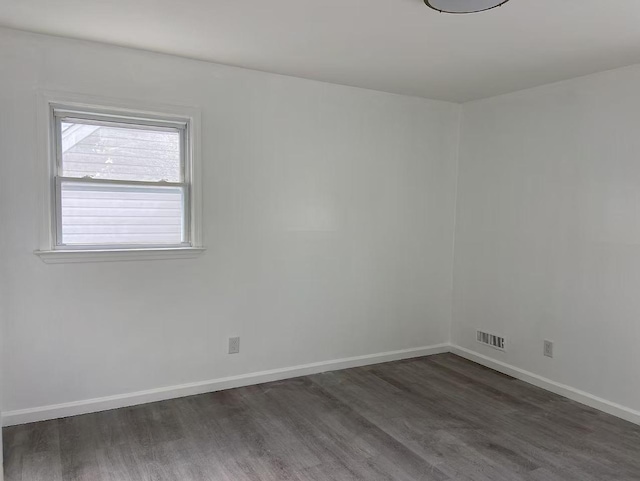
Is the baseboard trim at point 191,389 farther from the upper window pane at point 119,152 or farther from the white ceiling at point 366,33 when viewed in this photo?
the white ceiling at point 366,33

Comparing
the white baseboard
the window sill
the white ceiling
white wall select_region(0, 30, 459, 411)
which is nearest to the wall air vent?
the white baseboard

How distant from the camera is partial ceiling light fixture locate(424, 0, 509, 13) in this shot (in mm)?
2178

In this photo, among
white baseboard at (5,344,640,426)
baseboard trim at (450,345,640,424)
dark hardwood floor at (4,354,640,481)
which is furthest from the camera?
baseboard trim at (450,345,640,424)

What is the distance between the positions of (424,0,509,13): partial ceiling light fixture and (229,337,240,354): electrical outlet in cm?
259

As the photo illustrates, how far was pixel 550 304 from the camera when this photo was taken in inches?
148

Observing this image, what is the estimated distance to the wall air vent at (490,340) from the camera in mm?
4188

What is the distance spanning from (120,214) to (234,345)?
4.14 ft

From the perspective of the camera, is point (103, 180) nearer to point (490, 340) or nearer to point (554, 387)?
point (490, 340)

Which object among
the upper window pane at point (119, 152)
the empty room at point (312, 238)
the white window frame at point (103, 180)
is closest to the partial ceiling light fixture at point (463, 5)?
the empty room at point (312, 238)

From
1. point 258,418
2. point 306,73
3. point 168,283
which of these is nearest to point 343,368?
point 258,418

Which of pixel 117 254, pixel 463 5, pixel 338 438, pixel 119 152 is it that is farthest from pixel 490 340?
pixel 119 152

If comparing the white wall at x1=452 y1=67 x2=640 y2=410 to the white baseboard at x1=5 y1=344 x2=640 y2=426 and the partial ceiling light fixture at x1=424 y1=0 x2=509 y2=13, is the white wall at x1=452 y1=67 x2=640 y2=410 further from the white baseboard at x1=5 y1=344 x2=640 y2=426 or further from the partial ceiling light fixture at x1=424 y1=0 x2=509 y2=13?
the partial ceiling light fixture at x1=424 y1=0 x2=509 y2=13

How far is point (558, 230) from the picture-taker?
3689 mm

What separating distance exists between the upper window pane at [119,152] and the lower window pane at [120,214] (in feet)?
0.28
